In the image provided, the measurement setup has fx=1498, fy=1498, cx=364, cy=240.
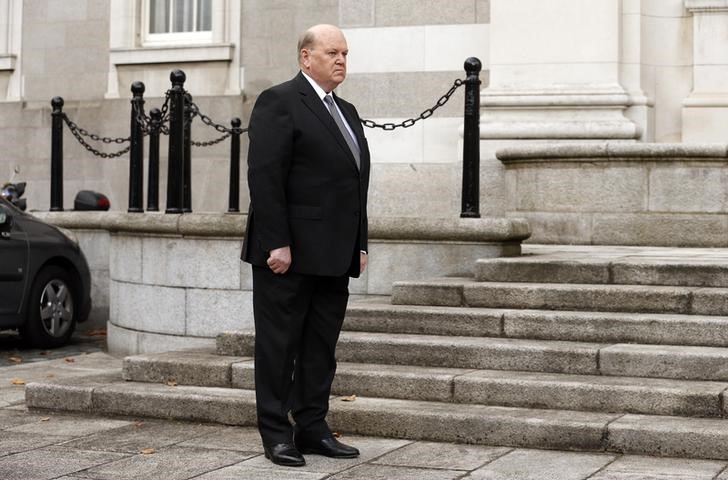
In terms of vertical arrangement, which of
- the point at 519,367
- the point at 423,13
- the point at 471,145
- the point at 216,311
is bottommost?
the point at 519,367

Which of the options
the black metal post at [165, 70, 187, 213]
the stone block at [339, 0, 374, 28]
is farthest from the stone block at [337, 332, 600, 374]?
the stone block at [339, 0, 374, 28]

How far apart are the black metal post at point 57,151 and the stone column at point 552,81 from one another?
4.43m

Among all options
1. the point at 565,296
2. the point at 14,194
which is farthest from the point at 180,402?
the point at 14,194

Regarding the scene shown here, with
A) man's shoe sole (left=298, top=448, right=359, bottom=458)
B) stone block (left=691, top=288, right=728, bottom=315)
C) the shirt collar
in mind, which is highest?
the shirt collar

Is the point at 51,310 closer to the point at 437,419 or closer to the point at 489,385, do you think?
the point at 489,385

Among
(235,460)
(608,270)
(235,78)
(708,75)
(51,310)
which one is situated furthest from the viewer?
(235,78)

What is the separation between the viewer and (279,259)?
270 inches

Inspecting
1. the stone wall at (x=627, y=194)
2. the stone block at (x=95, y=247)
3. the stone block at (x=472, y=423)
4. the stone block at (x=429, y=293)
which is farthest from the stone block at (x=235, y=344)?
the stone block at (x=95, y=247)

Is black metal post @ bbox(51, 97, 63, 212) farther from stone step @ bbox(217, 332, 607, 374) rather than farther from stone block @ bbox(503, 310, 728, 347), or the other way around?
stone block @ bbox(503, 310, 728, 347)

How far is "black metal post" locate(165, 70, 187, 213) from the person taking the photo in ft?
37.4

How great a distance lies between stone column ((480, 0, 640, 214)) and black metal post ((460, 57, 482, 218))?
2.51m

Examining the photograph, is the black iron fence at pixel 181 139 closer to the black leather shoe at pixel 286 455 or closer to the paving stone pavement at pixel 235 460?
the paving stone pavement at pixel 235 460

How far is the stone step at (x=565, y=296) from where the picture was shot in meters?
8.77

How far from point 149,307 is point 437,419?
4.41m
